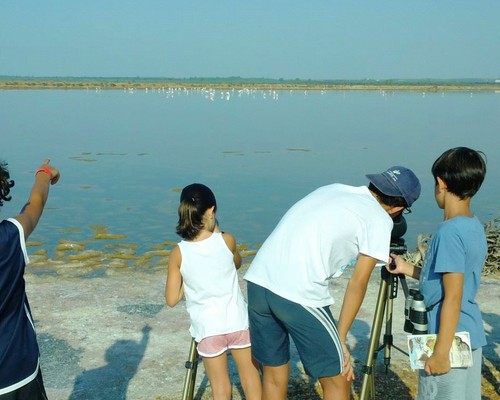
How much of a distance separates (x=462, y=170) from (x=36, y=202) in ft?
6.02

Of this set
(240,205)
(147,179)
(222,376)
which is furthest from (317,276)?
A: (147,179)

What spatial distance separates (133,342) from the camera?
5.58 m

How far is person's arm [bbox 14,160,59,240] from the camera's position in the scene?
2.62 metres

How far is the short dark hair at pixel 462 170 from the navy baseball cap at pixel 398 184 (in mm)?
218

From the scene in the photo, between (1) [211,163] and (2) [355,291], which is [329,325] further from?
(1) [211,163]

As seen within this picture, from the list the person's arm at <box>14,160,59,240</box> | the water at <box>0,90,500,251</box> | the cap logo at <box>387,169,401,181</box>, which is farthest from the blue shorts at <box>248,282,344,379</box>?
the water at <box>0,90,500,251</box>

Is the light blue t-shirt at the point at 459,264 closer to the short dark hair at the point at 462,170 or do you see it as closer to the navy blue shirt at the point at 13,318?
the short dark hair at the point at 462,170

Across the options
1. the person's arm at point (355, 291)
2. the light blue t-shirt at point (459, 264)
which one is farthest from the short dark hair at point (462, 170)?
the person's arm at point (355, 291)

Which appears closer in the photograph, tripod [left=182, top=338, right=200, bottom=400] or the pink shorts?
the pink shorts

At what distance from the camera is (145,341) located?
5613mm

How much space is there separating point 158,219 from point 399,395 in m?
8.44

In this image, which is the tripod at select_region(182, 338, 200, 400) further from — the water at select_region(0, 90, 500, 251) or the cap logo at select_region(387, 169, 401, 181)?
the water at select_region(0, 90, 500, 251)

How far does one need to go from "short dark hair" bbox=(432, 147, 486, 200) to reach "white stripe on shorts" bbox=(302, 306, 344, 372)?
32.4 inches

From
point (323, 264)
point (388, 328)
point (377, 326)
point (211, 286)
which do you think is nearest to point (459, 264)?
point (323, 264)
